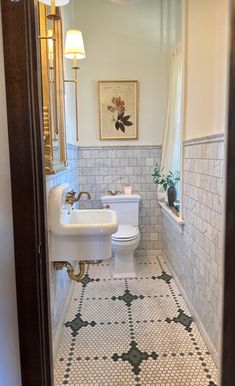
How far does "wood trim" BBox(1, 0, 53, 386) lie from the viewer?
98 cm

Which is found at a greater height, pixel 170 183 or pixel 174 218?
pixel 170 183

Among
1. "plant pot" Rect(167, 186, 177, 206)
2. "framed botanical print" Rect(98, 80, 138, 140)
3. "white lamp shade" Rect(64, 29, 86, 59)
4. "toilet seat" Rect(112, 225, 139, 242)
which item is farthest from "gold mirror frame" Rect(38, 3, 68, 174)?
"plant pot" Rect(167, 186, 177, 206)

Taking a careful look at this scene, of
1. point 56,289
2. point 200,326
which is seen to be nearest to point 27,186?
point 56,289

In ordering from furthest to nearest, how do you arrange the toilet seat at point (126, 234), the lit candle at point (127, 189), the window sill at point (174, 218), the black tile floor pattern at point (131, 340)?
the lit candle at point (127, 189) → the toilet seat at point (126, 234) → the window sill at point (174, 218) → the black tile floor pattern at point (131, 340)

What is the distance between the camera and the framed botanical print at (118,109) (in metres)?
3.40

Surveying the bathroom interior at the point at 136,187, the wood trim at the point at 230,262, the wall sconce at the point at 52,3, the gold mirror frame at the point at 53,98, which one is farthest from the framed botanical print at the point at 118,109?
the wood trim at the point at 230,262

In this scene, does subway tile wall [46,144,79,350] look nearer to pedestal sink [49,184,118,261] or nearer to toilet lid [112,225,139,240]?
pedestal sink [49,184,118,261]

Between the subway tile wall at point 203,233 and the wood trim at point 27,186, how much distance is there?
995mm

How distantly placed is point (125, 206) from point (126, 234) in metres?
0.45

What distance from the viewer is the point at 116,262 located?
9.95ft

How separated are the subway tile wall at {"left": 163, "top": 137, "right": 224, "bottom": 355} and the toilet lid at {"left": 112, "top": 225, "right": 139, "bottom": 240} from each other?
0.49 m

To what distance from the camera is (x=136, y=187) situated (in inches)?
140

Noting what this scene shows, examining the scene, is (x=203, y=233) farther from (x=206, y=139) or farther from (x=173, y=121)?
(x=173, y=121)

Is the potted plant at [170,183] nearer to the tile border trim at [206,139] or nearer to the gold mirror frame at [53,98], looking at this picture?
the tile border trim at [206,139]
